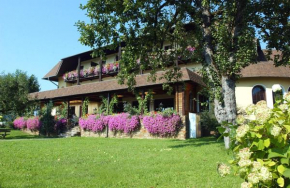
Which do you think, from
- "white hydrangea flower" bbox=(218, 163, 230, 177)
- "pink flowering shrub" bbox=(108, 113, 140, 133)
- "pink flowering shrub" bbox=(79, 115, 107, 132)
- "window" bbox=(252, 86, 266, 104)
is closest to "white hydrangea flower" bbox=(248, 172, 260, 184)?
"white hydrangea flower" bbox=(218, 163, 230, 177)

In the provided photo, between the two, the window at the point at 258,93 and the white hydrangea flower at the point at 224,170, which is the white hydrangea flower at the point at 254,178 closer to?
the white hydrangea flower at the point at 224,170

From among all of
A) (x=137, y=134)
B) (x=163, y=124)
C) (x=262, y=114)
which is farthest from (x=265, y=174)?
(x=137, y=134)

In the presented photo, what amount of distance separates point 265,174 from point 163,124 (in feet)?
42.0

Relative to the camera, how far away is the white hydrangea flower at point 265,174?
1609 millimetres

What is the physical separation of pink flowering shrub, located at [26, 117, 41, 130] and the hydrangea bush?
74.8 feet

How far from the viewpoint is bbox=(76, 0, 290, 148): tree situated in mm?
8602

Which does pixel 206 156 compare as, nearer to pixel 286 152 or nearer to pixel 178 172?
pixel 178 172

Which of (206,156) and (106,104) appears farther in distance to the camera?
(106,104)

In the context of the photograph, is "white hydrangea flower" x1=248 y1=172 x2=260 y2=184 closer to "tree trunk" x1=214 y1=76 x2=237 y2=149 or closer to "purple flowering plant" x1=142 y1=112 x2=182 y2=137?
"tree trunk" x1=214 y1=76 x2=237 y2=149

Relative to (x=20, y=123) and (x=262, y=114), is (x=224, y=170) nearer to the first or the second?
(x=262, y=114)

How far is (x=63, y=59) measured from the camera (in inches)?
1106

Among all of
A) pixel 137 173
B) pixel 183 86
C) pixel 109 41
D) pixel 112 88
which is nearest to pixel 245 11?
pixel 109 41

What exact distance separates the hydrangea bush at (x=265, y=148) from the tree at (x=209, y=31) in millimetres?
6705

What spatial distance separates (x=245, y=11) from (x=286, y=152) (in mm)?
8671
